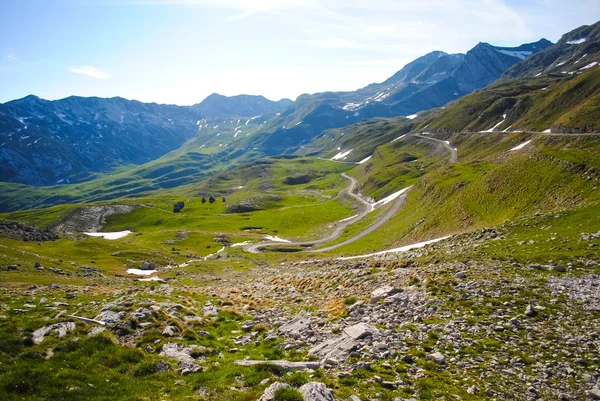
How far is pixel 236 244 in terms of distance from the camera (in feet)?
390

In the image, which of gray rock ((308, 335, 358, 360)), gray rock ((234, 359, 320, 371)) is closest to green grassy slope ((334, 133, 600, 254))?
gray rock ((308, 335, 358, 360))

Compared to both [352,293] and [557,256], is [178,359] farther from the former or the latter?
[557,256]

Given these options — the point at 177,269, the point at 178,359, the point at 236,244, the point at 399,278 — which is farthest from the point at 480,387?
the point at 236,244

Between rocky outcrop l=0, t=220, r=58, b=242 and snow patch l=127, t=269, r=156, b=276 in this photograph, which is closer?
snow patch l=127, t=269, r=156, b=276

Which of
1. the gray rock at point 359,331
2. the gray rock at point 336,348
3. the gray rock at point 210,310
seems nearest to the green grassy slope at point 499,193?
the gray rock at point 359,331

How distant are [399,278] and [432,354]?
14.0 m

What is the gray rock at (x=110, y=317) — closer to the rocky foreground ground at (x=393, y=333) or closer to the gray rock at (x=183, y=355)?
the rocky foreground ground at (x=393, y=333)

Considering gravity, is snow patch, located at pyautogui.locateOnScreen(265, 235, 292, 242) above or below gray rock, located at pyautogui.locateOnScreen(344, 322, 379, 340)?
below

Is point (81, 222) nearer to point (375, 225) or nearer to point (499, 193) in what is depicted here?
point (375, 225)

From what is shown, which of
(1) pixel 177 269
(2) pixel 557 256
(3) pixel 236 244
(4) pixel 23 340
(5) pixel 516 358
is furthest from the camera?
(3) pixel 236 244

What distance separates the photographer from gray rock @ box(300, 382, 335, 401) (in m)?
12.8

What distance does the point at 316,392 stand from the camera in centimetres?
1303

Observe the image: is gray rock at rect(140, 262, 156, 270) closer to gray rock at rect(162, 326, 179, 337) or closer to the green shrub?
gray rock at rect(162, 326, 179, 337)

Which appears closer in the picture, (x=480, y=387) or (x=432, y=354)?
(x=480, y=387)
